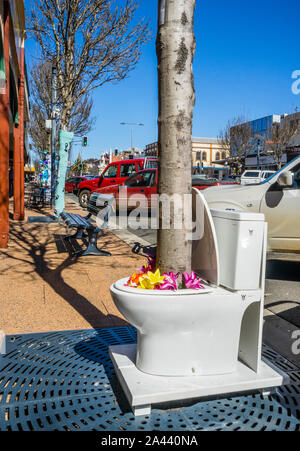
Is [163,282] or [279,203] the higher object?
[279,203]

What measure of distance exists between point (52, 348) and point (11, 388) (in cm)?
65

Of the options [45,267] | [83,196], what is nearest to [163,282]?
[45,267]

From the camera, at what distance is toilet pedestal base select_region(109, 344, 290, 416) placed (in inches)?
86.1

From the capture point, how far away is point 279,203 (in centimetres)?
583

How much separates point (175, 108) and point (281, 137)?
1618 inches

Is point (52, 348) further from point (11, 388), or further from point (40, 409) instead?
point (40, 409)

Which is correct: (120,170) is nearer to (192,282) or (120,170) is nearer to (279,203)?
(279,203)

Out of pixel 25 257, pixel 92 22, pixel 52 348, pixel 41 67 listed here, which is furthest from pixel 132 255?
pixel 41 67

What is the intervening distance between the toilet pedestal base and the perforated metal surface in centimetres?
8

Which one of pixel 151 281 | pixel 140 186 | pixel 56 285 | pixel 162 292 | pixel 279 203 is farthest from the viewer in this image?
pixel 140 186

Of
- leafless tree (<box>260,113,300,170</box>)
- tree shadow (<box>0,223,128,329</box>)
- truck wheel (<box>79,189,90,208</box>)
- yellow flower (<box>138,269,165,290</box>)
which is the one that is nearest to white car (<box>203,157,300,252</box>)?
tree shadow (<box>0,223,128,329</box>)

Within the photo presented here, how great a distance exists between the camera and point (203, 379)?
7.71ft

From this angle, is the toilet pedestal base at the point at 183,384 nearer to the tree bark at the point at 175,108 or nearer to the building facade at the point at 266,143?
the tree bark at the point at 175,108

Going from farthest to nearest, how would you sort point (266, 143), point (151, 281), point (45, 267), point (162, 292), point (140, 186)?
point (266, 143) < point (140, 186) < point (45, 267) < point (151, 281) < point (162, 292)
